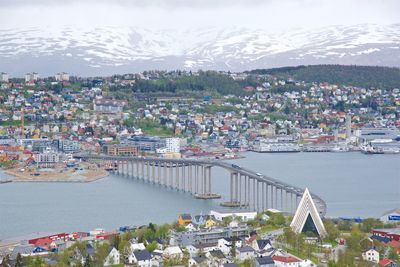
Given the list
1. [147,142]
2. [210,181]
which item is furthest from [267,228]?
[147,142]

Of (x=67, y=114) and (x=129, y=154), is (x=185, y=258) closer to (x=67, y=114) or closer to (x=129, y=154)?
(x=129, y=154)

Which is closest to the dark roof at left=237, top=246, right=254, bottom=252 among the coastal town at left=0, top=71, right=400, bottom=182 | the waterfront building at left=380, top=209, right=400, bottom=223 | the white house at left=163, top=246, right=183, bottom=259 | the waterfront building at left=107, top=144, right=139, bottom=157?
the white house at left=163, top=246, right=183, bottom=259

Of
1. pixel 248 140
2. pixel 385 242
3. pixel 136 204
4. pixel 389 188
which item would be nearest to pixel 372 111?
pixel 248 140

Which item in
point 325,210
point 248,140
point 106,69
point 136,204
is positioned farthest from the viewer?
point 106,69

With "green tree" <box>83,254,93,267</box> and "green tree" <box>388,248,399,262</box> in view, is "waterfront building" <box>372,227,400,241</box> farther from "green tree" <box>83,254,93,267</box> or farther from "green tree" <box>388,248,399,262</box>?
"green tree" <box>83,254,93,267</box>

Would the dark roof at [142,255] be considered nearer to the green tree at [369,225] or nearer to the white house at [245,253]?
the white house at [245,253]

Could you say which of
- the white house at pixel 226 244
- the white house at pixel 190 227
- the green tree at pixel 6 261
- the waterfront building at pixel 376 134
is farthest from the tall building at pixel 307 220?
the waterfront building at pixel 376 134
